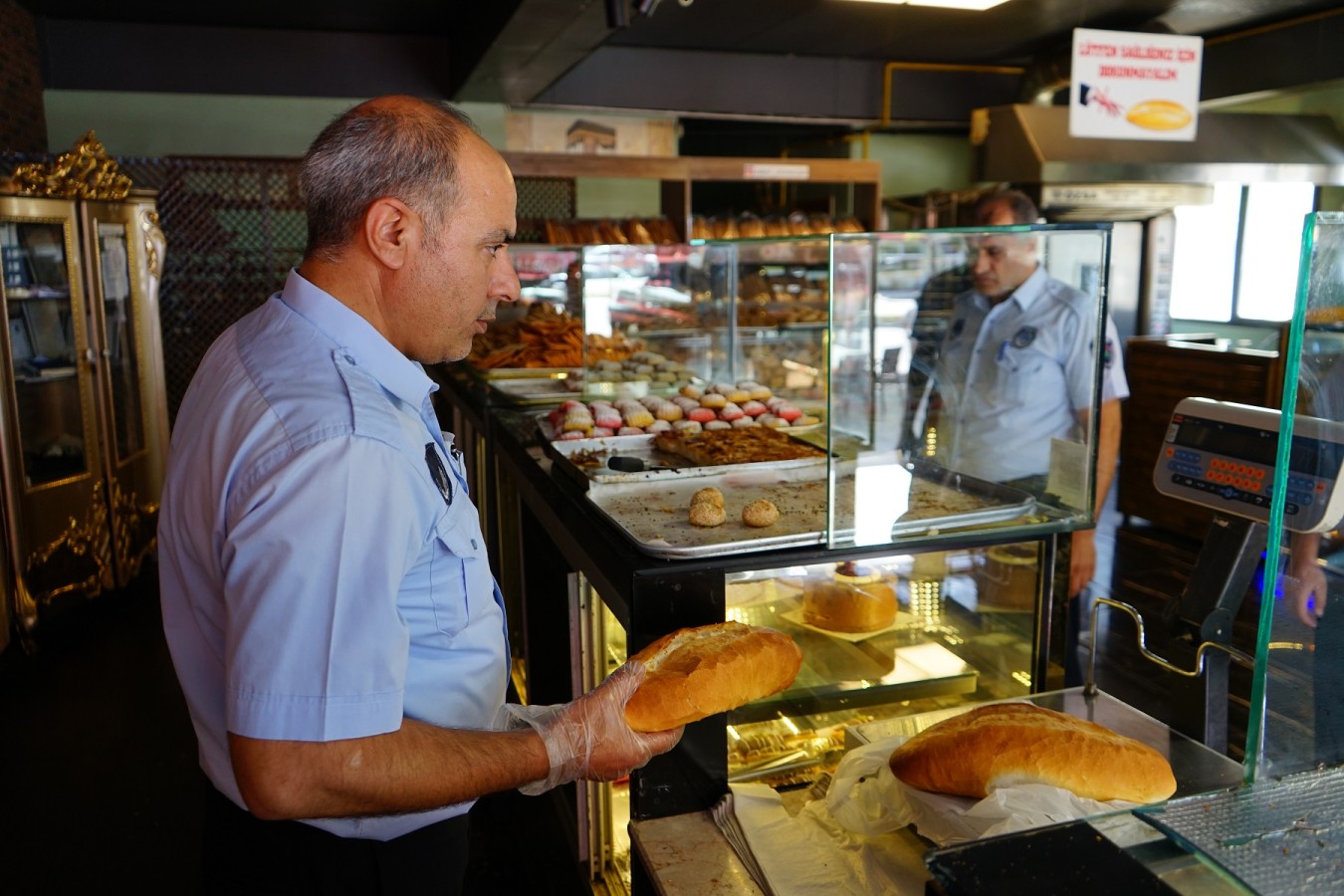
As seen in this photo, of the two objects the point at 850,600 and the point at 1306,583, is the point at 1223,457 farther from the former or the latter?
the point at 850,600

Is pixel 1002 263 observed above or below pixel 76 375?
above

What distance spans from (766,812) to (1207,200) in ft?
24.0

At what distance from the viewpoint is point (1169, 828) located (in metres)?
0.92

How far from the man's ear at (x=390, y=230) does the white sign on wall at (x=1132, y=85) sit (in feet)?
14.0

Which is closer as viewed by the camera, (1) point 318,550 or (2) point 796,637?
(1) point 318,550

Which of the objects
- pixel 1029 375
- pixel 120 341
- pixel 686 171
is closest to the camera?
pixel 1029 375

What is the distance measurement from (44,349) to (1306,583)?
5.32 m

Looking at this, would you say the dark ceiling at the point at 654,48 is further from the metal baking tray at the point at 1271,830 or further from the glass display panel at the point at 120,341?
the metal baking tray at the point at 1271,830

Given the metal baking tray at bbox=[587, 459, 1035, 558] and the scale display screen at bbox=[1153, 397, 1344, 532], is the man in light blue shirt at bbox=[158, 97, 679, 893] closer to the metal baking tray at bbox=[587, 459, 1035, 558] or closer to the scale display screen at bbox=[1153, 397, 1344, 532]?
the metal baking tray at bbox=[587, 459, 1035, 558]

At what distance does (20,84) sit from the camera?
659 centimetres

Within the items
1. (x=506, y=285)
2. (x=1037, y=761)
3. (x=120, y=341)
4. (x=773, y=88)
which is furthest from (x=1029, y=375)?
(x=773, y=88)

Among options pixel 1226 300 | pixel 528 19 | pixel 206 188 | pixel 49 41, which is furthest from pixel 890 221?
pixel 49 41

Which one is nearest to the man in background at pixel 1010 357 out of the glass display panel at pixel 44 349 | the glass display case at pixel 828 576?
the glass display case at pixel 828 576

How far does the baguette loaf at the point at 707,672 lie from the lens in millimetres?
1365
